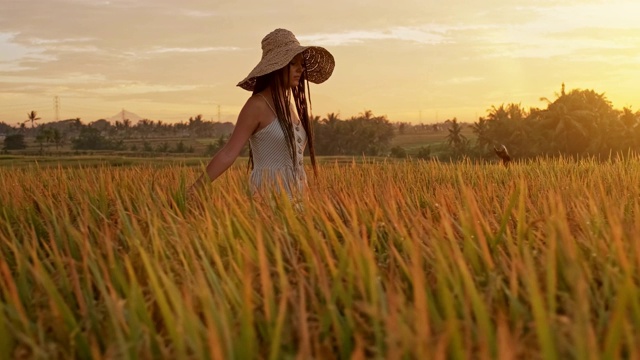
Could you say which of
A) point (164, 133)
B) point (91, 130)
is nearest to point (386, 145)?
point (91, 130)

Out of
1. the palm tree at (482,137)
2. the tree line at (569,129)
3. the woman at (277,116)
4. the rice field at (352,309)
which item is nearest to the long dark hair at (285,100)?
the woman at (277,116)

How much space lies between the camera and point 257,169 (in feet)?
14.8

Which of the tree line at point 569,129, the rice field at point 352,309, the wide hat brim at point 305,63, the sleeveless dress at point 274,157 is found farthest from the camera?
the tree line at point 569,129

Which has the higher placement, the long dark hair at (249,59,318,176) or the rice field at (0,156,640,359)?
the long dark hair at (249,59,318,176)

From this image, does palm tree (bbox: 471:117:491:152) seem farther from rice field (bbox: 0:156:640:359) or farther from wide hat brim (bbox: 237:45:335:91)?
rice field (bbox: 0:156:640:359)

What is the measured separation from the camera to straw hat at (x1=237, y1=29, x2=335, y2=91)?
13.8 ft

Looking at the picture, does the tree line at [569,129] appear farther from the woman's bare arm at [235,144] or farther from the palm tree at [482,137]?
the woman's bare arm at [235,144]

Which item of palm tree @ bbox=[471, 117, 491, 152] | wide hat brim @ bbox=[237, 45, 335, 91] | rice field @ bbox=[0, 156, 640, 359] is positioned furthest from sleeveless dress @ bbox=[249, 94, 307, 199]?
palm tree @ bbox=[471, 117, 491, 152]

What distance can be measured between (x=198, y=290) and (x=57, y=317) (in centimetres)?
32

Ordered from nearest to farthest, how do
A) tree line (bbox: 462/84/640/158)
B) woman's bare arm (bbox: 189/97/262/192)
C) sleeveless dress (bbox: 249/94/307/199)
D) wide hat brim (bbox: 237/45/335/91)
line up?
1. woman's bare arm (bbox: 189/97/262/192)
2. wide hat brim (bbox: 237/45/335/91)
3. sleeveless dress (bbox: 249/94/307/199)
4. tree line (bbox: 462/84/640/158)

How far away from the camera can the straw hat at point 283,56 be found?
13.8ft

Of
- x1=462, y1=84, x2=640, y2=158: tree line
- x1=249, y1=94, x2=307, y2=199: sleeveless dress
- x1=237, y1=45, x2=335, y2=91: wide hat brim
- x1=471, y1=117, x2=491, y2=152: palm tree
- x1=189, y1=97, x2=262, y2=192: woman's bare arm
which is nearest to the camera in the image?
x1=189, y1=97, x2=262, y2=192: woman's bare arm

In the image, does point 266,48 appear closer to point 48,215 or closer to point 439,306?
point 48,215

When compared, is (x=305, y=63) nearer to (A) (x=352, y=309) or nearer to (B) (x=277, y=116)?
(B) (x=277, y=116)
